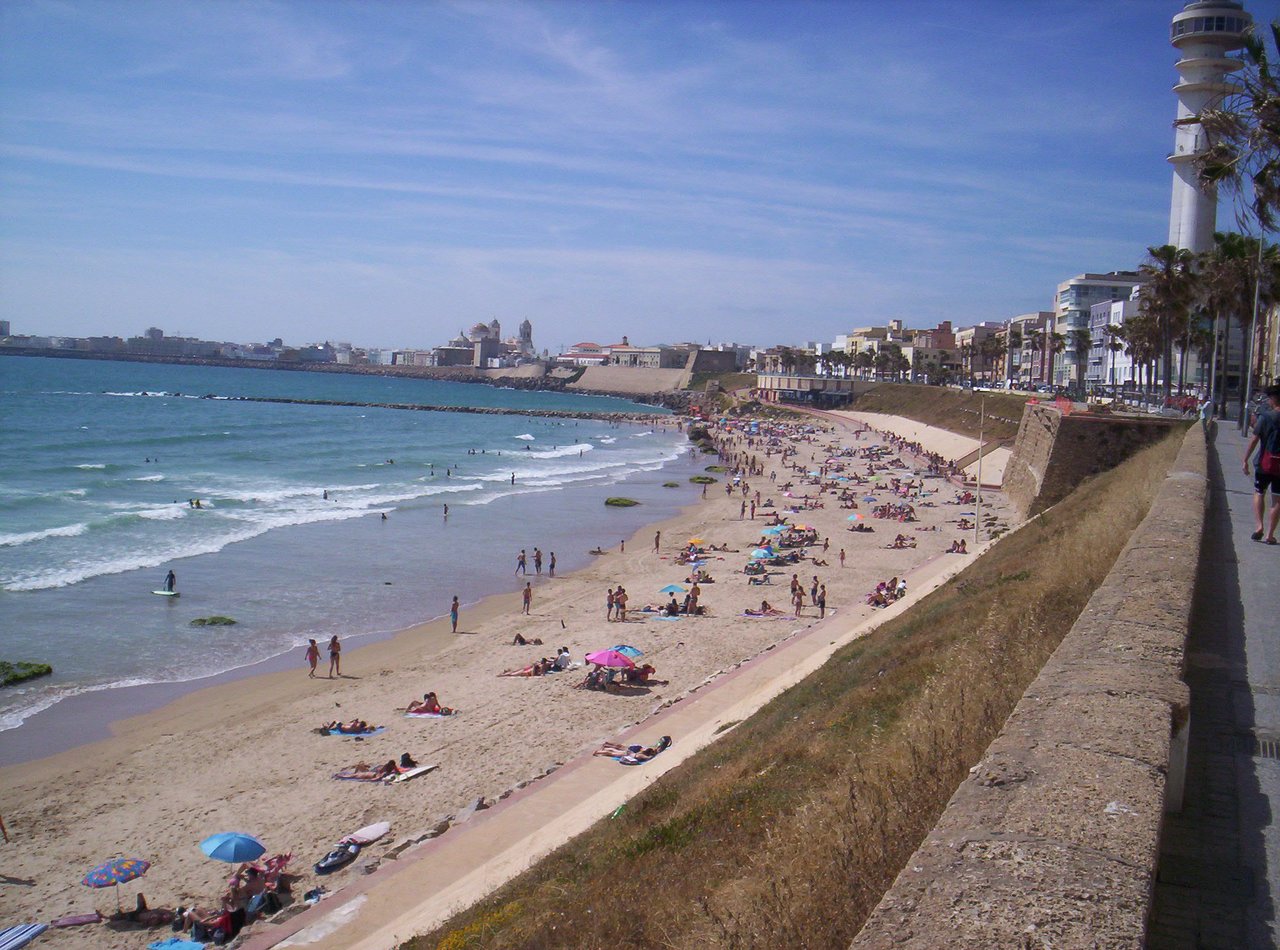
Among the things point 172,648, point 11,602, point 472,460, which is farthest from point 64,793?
point 472,460

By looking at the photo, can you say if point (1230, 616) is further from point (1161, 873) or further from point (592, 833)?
point (592, 833)

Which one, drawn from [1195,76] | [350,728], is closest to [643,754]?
[350,728]

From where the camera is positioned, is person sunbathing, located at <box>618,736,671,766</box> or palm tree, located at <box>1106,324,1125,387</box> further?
palm tree, located at <box>1106,324,1125,387</box>

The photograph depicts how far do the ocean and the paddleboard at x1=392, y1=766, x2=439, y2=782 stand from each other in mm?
6873

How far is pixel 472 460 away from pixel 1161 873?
202 feet

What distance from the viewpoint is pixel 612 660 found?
18.2 metres

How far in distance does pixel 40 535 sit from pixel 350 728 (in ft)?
69.7

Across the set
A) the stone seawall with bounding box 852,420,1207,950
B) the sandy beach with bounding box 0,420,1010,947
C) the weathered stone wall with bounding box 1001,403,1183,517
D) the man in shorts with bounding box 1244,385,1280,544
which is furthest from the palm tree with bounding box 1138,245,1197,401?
the stone seawall with bounding box 852,420,1207,950

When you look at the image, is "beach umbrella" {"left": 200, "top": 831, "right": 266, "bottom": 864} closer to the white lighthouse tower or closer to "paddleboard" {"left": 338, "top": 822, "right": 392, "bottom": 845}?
"paddleboard" {"left": 338, "top": 822, "right": 392, "bottom": 845}

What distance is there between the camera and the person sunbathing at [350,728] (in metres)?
16.3

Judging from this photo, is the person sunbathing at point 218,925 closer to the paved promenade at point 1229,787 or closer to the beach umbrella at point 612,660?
the beach umbrella at point 612,660

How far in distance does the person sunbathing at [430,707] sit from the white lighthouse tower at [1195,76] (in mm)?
48117

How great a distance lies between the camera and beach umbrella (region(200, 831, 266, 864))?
443 inches

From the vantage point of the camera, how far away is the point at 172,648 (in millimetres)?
20609
